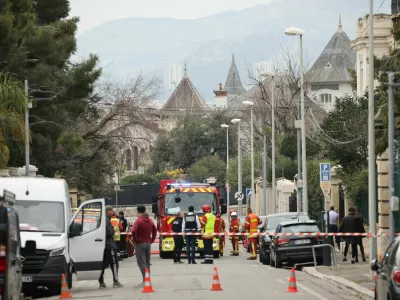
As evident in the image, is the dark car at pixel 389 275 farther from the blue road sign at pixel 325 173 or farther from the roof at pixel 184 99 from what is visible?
the roof at pixel 184 99

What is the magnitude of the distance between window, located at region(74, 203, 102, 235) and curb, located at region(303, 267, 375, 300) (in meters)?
5.60

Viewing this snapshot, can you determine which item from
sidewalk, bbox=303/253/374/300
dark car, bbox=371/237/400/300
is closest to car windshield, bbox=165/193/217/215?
sidewalk, bbox=303/253/374/300

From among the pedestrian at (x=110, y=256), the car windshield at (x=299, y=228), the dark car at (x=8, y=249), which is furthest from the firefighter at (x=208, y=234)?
the dark car at (x=8, y=249)

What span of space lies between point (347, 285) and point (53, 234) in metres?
6.53

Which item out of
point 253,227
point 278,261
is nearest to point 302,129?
point 253,227

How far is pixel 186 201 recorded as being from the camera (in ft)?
131

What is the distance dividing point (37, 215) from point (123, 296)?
2756 millimetres

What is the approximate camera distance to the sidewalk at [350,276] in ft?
76.0

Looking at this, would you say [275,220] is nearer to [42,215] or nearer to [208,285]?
[208,285]

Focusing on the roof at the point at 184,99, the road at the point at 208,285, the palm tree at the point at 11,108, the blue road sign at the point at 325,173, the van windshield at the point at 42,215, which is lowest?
the road at the point at 208,285

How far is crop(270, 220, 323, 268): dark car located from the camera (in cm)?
3228

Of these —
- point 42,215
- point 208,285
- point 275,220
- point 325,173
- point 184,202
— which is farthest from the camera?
point 184,202

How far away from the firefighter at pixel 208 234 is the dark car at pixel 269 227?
179 cm

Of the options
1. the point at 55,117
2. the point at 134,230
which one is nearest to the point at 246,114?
the point at 55,117
